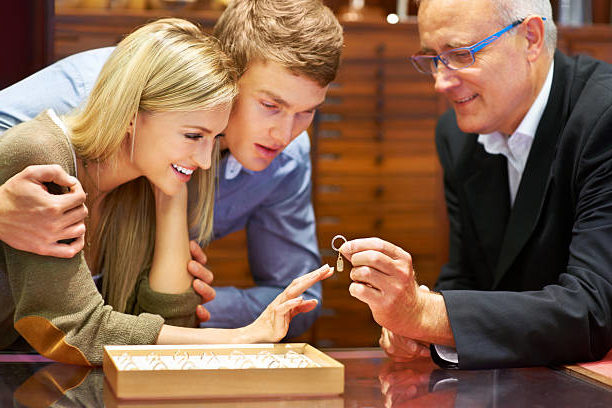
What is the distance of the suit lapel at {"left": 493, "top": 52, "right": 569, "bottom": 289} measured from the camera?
2.09 metres

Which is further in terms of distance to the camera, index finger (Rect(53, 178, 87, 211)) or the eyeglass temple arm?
the eyeglass temple arm

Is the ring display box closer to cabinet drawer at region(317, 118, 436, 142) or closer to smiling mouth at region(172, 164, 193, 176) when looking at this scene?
smiling mouth at region(172, 164, 193, 176)

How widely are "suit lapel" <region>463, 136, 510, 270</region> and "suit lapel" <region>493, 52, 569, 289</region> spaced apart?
0.41 ft

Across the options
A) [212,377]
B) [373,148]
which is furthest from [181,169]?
[373,148]

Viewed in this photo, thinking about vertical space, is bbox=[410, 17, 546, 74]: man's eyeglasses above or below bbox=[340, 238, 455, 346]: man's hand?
above

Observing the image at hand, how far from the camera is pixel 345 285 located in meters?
4.76

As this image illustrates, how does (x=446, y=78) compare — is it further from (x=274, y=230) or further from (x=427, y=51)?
(x=274, y=230)

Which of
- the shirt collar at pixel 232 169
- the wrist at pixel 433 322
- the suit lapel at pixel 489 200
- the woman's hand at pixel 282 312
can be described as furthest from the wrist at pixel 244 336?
the suit lapel at pixel 489 200

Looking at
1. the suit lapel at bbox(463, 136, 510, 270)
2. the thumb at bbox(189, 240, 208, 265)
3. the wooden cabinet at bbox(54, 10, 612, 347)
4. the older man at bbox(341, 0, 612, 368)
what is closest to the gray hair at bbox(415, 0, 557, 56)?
the older man at bbox(341, 0, 612, 368)

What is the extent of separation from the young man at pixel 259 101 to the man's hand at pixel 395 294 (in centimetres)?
47

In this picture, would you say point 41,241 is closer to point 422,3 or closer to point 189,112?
point 189,112

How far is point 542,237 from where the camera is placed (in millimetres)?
2090

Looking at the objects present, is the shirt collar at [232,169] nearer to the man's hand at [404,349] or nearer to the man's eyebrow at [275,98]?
the man's eyebrow at [275,98]

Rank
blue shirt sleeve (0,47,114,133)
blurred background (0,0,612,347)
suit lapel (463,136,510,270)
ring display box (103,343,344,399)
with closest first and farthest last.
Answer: ring display box (103,343,344,399), blue shirt sleeve (0,47,114,133), suit lapel (463,136,510,270), blurred background (0,0,612,347)
